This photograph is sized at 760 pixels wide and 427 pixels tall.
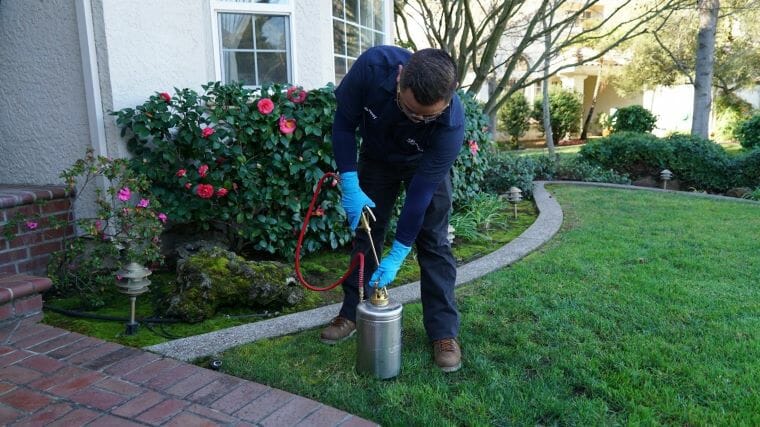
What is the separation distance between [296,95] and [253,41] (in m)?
0.91

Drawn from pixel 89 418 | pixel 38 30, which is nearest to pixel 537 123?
pixel 38 30

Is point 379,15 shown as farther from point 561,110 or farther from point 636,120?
point 561,110

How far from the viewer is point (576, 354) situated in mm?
2688

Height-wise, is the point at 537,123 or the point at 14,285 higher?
the point at 537,123

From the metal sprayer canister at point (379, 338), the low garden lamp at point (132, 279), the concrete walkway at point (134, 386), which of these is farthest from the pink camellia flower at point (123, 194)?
the metal sprayer canister at point (379, 338)

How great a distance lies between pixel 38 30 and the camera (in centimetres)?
393

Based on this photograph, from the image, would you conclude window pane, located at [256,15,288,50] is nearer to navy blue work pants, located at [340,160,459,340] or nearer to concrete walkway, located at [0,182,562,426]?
navy blue work pants, located at [340,160,459,340]

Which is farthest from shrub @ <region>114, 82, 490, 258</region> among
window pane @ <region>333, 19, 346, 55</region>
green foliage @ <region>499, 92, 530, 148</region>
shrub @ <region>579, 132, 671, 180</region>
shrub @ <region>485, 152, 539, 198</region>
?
green foliage @ <region>499, 92, 530, 148</region>

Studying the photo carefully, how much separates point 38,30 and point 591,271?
4314mm

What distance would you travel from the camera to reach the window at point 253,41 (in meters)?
4.55

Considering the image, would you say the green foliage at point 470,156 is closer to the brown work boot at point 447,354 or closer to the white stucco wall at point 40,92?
the brown work boot at point 447,354

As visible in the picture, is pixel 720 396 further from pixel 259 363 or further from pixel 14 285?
pixel 14 285

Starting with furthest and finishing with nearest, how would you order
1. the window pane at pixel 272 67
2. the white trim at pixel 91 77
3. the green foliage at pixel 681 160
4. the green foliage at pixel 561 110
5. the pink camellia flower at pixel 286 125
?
the green foliage at pixel 561 110
the green foliage at pixel 681 160
the window pane at pixel 272 67
the pink camellia flower at pixel 286 125
the white trim at pixel 91 77

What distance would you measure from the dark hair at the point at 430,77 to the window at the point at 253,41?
2.67 meters
